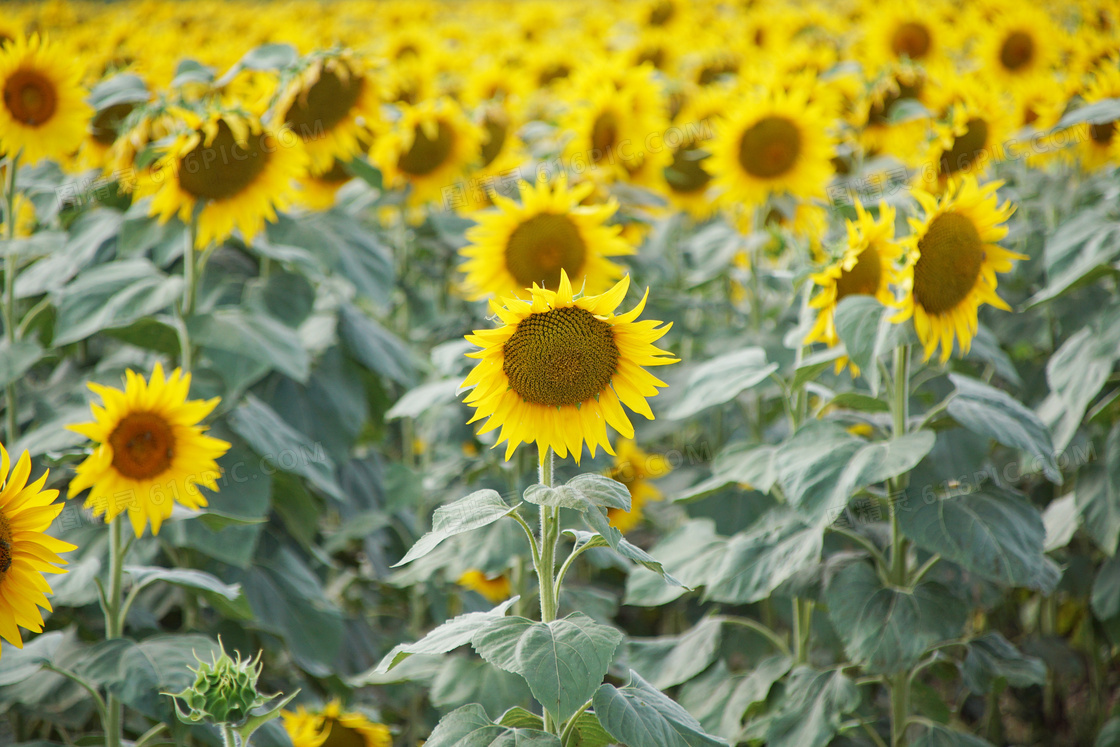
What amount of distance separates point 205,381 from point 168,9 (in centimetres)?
902

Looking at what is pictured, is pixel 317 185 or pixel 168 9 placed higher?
pixel 168 9

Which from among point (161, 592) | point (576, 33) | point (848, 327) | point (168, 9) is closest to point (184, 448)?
point (161, 592)

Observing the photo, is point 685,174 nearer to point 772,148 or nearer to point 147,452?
point 772,148

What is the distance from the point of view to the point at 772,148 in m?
3.51

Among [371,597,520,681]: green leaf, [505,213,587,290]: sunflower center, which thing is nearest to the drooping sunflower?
[505,213,587,290]: sunflower center

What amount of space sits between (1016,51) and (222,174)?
4.09 metres

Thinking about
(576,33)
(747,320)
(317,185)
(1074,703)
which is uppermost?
(576,33)

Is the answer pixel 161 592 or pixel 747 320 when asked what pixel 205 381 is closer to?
pixel 161 592

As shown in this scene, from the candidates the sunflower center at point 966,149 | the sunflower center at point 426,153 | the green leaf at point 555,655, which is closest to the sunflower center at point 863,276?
the sunflower center at point 966,149

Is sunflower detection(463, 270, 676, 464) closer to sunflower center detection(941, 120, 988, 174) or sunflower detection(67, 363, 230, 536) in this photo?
sunflower detection(67, 363, 230, 536)

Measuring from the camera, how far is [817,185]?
11.8ft

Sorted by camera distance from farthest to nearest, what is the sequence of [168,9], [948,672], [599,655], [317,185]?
[168,9] < [317,185] < [948,672] < [599,655]

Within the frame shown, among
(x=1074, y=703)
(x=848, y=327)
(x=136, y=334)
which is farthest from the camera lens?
(x=1074, y=703)

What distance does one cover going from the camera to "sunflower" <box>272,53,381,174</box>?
2922 mm
